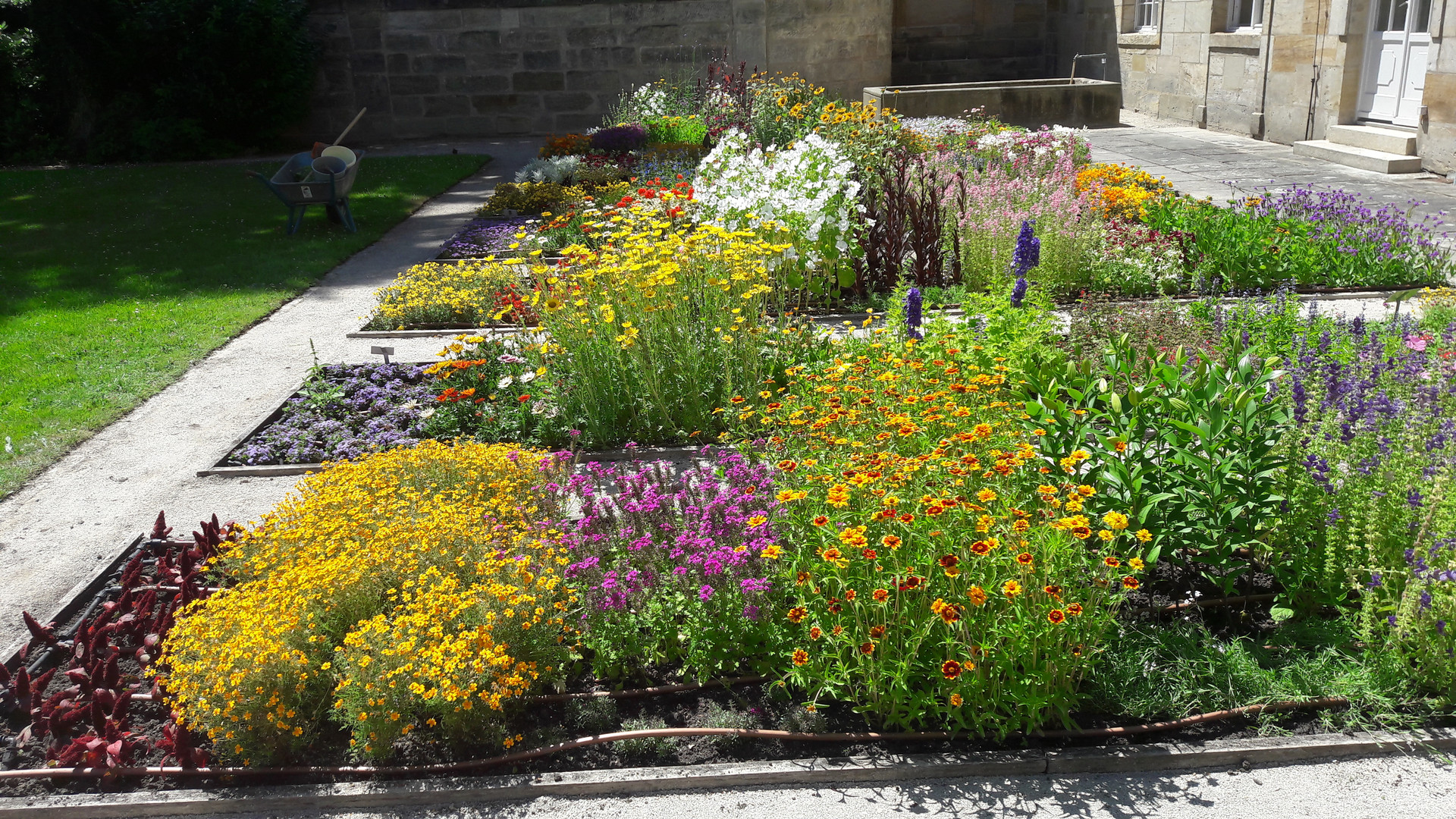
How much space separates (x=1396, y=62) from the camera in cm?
1176

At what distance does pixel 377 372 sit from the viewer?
633 centimetres

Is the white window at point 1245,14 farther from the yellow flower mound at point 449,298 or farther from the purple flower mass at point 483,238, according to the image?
the yellow flower mound at point 449,298

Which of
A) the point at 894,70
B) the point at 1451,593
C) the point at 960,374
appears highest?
the point at 894,70

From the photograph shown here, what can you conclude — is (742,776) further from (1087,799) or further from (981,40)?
(981,40)

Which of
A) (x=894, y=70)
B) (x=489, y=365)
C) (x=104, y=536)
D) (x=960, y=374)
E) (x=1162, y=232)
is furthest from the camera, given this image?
(x=894, y=70)

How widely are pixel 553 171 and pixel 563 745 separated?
31.8ft

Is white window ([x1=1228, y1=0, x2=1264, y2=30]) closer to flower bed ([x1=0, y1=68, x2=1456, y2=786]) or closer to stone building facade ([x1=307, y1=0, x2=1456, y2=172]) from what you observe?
stone building facade ([x1=307, y1=0, x2=1456, y2=172])

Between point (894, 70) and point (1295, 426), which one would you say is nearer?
point (1295, 426)

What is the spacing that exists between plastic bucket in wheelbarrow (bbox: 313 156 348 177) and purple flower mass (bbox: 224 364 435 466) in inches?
188

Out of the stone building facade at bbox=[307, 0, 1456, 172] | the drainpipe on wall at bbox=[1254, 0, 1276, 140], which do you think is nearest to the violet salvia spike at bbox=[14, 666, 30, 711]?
the drainpipe on wall at bbox=[1254, 0, 1276, 140]

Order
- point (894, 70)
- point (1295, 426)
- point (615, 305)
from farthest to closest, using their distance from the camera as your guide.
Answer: point (894, 70)
point (615, 305)
point (1295, 426)

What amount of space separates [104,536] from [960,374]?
12.6 feet

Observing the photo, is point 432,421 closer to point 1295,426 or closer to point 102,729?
point 102,729

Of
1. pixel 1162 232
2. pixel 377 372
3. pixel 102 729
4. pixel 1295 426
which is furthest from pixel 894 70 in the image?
pixel 102 729
